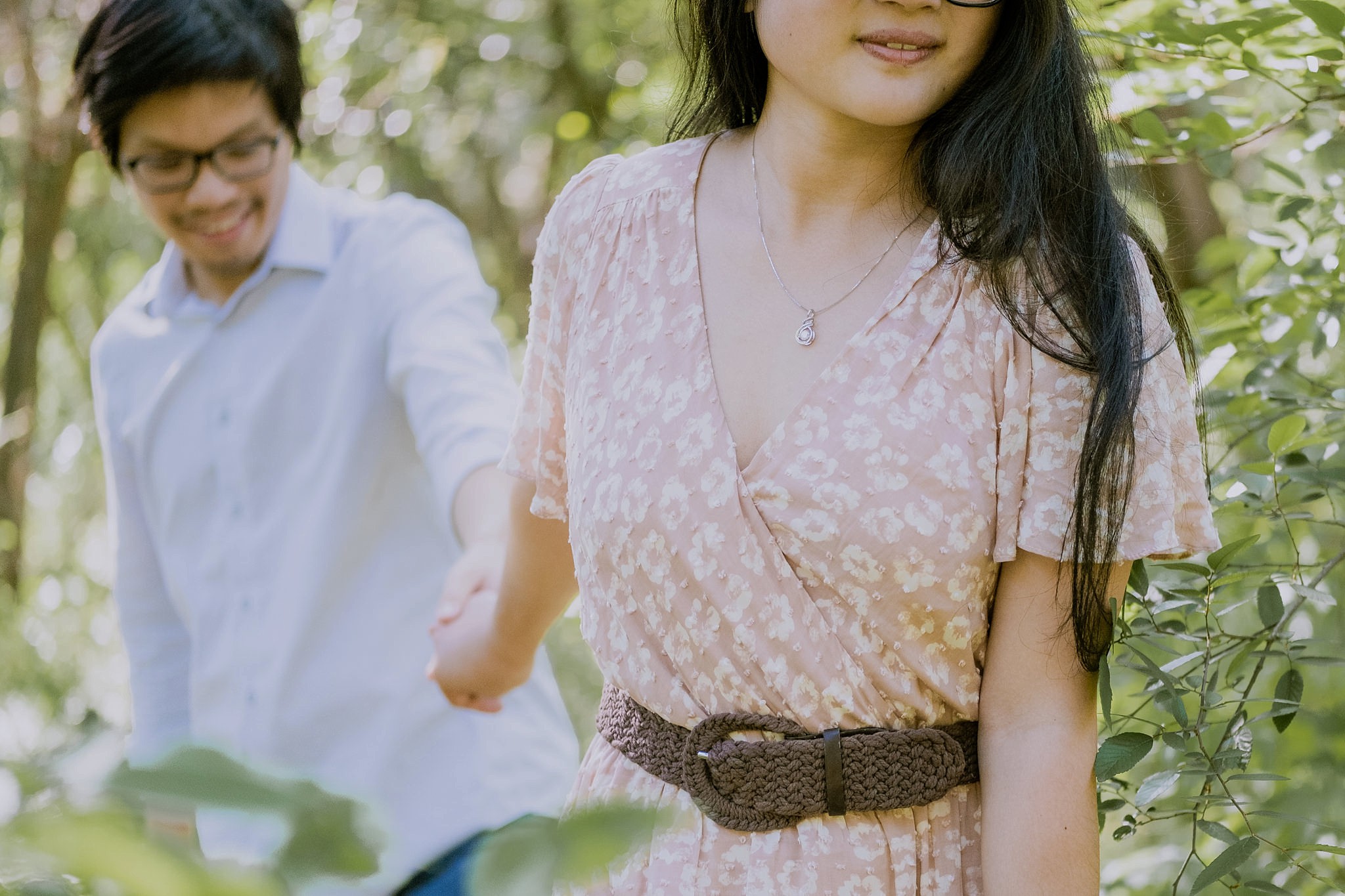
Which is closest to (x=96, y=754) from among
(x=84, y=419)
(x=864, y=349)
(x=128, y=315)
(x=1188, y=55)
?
(x=864, y=349)

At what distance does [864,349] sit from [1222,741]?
1.61ft

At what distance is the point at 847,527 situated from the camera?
1188mm

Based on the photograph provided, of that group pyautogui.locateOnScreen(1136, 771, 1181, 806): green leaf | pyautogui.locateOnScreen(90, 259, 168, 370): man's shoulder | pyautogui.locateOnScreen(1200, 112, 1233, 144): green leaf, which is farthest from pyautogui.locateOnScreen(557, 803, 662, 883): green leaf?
pyautogui.locateOnScreen(90, 259, 168, 370): man's shoulder

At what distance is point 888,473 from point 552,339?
445mm

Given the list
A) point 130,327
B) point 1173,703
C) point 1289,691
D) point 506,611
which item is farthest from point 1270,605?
point 130,327

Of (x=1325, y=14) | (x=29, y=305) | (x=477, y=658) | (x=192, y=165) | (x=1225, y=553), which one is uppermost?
(x=1325, y=14)

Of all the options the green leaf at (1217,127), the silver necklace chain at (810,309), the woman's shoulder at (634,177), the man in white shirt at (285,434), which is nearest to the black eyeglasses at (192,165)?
the man in white shirt at (285,434)

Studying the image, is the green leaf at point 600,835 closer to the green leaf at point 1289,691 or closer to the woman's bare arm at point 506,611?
the green leaf at point 1289,691

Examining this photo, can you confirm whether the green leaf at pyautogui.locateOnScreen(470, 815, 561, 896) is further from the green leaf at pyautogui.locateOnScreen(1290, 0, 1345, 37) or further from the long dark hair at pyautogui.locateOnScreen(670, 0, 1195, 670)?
the green leaf at pyautogui.locateOnScreen(1290, 0, 1345, 37)

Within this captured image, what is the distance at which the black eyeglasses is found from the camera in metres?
2.21

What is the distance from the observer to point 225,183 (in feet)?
7.32

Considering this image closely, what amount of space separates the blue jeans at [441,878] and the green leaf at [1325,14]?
1.26 m

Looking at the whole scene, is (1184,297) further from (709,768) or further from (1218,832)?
(709,768)

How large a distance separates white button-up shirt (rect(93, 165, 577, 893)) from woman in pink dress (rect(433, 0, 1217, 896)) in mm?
666
